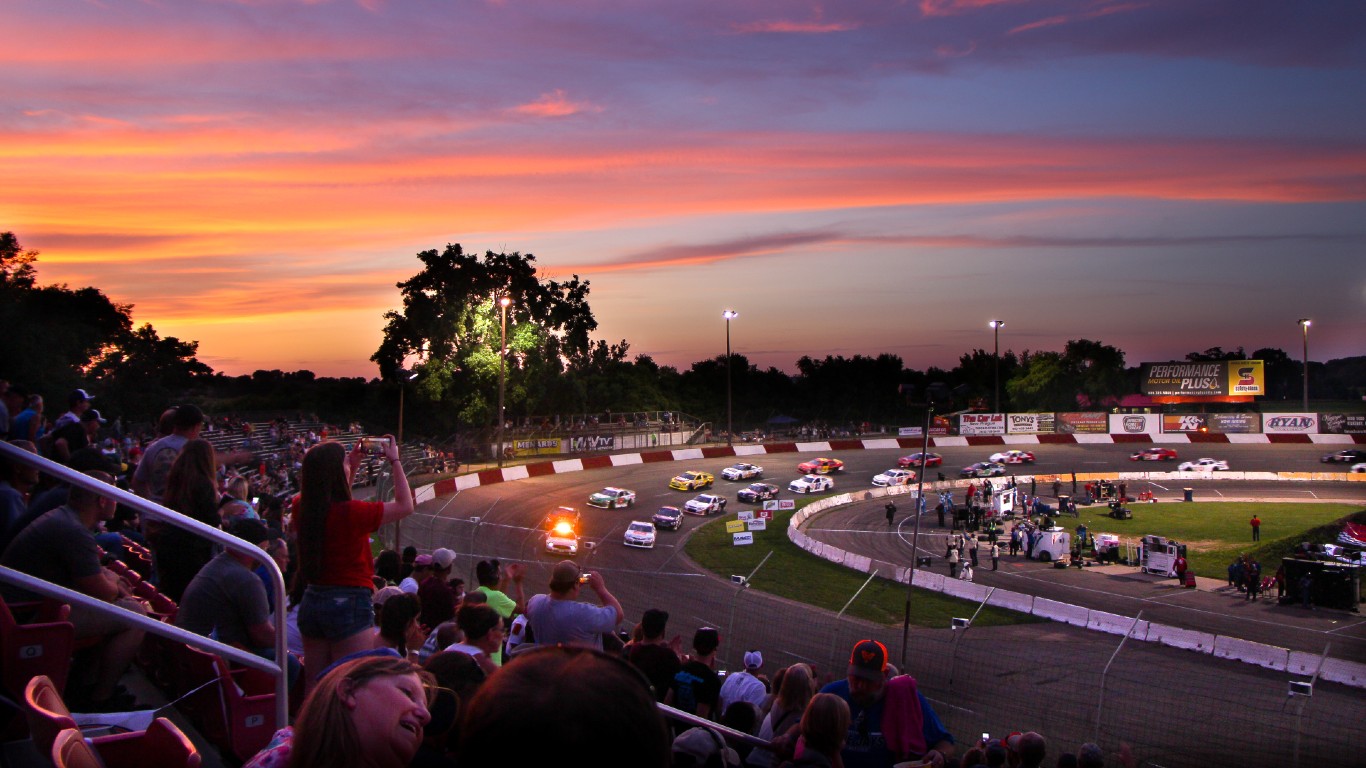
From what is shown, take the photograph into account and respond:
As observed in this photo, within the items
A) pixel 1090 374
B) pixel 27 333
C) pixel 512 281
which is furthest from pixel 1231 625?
pixel 1090 374

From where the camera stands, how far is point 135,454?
55.8 ft

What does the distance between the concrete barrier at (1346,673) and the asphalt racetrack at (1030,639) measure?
0.33 meters

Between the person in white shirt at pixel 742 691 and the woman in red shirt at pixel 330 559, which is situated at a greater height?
the woman in red shirt at pixel 330 559

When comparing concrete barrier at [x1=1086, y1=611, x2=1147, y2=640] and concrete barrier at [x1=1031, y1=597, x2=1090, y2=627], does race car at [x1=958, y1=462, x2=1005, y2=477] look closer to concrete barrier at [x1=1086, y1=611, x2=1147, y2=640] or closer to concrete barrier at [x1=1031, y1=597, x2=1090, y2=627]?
concrete barrier at [x1=1031, y1=597, x2=1090, y2=627]

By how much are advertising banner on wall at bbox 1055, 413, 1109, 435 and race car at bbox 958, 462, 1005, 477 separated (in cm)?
1579

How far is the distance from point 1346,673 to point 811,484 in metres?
33.0

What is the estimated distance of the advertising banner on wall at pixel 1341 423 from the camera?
6581cm

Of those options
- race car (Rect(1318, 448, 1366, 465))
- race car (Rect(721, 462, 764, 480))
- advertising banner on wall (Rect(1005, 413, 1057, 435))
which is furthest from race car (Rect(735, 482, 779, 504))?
race car (Rect(1318, 448, 1366, 465))

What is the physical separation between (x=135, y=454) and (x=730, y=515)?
26.1 metres

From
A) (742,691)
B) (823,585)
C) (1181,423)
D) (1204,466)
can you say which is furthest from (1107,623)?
(1181,423)

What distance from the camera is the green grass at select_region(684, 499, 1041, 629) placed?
23984 mm

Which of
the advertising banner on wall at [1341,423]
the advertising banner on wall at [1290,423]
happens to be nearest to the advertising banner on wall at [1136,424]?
the advertising banner on wall at [1290,423]

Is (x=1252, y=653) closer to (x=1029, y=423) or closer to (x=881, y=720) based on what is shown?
(x=881, y=720)

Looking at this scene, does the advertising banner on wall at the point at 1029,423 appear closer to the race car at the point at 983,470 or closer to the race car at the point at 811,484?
the race car at the point at 983,470
